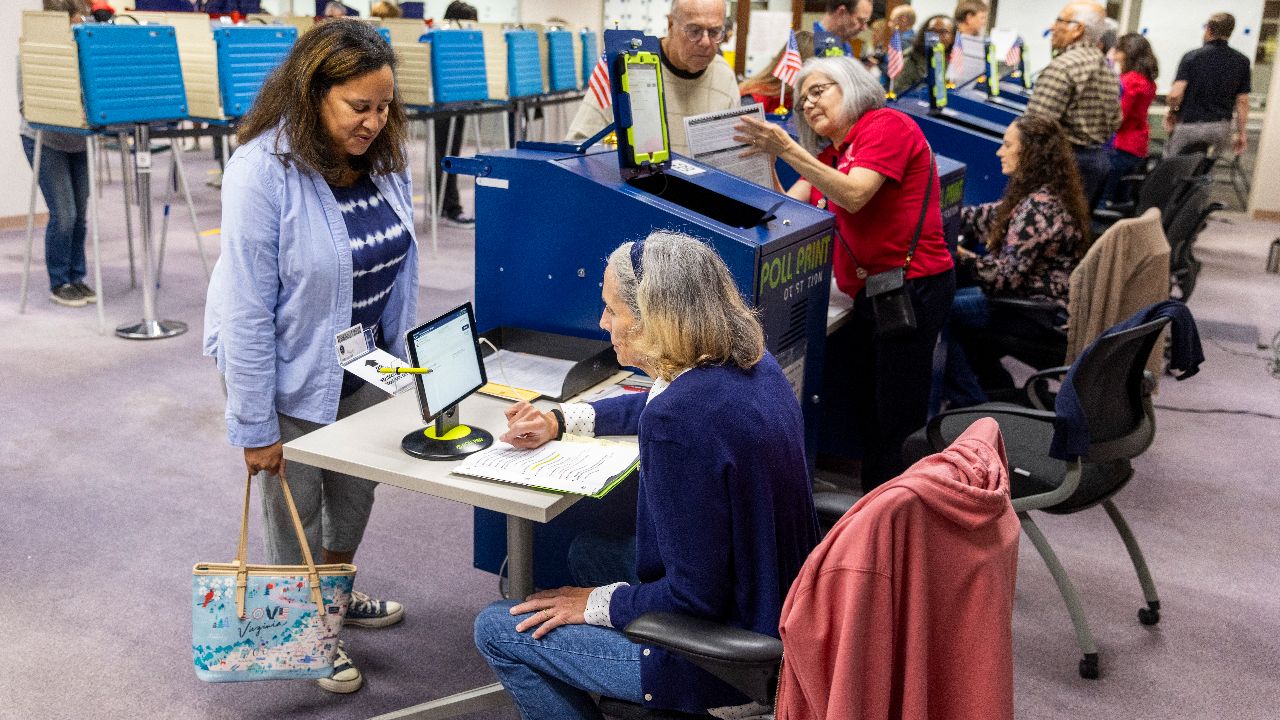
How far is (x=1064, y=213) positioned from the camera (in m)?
3.80

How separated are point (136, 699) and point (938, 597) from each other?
188cm

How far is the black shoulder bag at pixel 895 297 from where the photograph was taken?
3088mm

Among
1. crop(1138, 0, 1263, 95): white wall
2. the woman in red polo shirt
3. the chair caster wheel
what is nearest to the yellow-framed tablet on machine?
the woman in red polo shirt

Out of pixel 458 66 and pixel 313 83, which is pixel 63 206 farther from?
pixel 313 83

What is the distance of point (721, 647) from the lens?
1531 millimetres

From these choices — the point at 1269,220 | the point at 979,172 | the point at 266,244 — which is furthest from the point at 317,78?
the point at 1269,220

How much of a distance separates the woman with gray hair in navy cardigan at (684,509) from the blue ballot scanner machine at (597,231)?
642mm

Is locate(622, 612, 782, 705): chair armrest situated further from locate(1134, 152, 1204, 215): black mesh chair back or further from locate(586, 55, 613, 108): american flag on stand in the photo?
locate(1134, 152, 1204, 215): black mesh chair back

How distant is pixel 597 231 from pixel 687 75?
1.34 metres

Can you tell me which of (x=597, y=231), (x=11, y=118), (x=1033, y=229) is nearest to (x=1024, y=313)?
(x=1033, y=229)

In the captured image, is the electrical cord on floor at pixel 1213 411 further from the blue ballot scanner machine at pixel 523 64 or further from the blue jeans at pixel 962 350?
the blue ballot scanner machine at pixel 523 64

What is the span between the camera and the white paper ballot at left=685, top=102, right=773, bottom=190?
9.34 feet

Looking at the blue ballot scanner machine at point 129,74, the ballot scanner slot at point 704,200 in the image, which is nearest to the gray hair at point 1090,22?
the ballot scanner slot at point 704,200

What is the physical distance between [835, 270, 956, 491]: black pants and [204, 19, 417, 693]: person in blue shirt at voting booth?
5.03 ft
